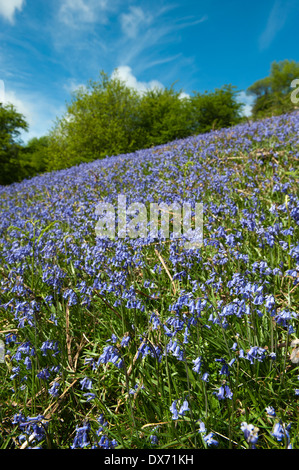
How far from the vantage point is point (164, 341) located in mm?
1978

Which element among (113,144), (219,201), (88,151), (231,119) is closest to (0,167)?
(88,151)

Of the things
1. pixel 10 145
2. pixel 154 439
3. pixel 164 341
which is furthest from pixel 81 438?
pixel 10 145

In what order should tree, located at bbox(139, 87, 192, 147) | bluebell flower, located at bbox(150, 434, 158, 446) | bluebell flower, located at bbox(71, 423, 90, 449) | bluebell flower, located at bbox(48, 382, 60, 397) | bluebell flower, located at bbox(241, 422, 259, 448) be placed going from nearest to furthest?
bluebell flower, located at bbox(241, 422, 259, 448) → bluebell flower, located at bbox(71, 423, 90, 449) → bluebell flower, located at bbox(150, 434, 158, 446) → bluebell flower, located at bbox(48, 382, 60, 397) → tree, located at bbox(139, 87, 192, 147)

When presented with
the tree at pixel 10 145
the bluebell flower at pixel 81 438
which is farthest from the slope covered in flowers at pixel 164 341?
the tree at pixel 10 145

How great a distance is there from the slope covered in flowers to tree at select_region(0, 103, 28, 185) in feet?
90.4

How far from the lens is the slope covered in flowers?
1.73 m

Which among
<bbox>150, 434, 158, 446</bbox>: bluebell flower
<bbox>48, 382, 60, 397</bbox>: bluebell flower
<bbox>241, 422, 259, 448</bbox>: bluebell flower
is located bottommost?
<bbox>150, 434, 158, 446</bbox>: bluebell flower

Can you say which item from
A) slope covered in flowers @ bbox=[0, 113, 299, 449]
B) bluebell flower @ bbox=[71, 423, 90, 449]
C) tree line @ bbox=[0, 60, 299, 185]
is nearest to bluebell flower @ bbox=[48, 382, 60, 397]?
slope covered in flowers @ bbox=[0, 113, 299, 449]

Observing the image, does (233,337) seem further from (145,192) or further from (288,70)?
(288,70)

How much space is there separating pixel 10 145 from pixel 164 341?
33287 mm

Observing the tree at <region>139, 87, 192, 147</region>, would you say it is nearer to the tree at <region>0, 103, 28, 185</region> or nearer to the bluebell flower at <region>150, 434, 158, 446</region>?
the tree at <region>0, 103, 28, 185</region>

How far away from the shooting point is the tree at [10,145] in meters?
29.5

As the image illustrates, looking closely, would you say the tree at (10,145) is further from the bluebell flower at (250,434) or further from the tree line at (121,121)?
the bluebell flower at (250,434)

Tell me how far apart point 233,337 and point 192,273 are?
1.14m
